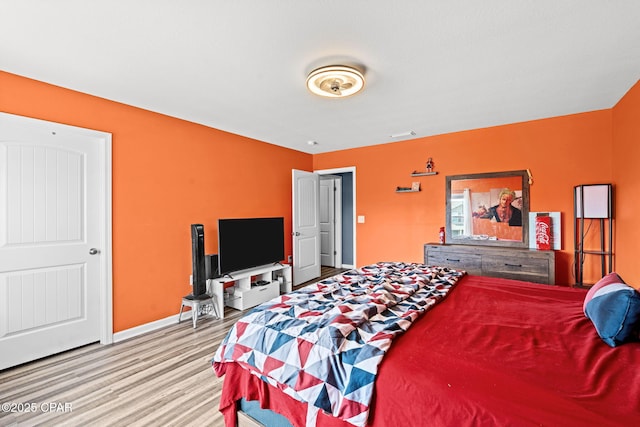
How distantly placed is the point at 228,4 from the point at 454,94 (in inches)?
86.0

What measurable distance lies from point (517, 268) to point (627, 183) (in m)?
1.29

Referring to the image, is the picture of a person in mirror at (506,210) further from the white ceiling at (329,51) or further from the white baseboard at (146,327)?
the white baseboard at (146,327)

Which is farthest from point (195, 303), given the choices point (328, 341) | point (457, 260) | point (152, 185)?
point (457, 260)

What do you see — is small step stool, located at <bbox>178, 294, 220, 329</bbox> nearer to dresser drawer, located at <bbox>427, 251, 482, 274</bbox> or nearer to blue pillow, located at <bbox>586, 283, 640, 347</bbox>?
dresser drawer, located at <bbox>427, 251, 482, 274</bbox>

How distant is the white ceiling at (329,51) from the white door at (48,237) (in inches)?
22.8

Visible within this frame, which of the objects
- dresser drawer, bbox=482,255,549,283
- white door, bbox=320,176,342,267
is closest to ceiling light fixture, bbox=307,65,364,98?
dresser drawer, bbox=482,255,549,283

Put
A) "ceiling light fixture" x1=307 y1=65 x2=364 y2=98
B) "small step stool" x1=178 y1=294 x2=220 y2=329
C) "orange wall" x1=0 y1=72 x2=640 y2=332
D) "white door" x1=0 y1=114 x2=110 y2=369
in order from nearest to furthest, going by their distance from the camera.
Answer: "ceiling light fixture" x1=307 y1=65 x2=364 y2=98 → "white door" x1=0 y1=114 x2=110 y2=369 → "orange wall" x1=0 y1=72 x2=640 y2=332 → "small step stool" x1=178 y1=294 x2=220 y2=329

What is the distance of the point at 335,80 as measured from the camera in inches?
90.2

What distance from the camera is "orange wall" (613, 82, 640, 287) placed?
8.30 ft

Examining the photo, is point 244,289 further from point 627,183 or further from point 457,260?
point 627,183

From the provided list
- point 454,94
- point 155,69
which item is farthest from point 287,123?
point 454,94

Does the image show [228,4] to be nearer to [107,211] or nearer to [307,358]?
[307,358]

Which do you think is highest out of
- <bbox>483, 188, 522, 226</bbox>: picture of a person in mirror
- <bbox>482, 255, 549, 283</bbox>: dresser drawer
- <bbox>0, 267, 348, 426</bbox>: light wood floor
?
<bbox>483, 188, 522, 226</bbox>: picture of a person in mirror

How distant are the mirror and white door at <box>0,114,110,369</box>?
428 centimetres
